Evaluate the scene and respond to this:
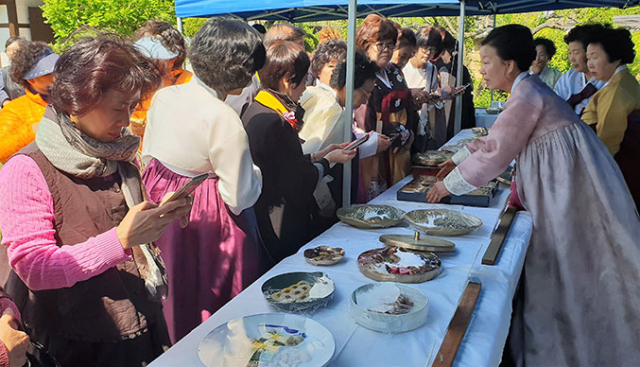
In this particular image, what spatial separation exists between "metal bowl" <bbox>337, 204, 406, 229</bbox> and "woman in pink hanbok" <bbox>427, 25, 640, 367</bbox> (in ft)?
1.17

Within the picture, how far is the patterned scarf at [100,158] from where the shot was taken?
1235 mm

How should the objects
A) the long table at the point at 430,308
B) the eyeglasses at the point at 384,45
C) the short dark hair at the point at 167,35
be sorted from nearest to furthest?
the long table at the point at 430,308 < the short dark hair at the point at 167,35 < the eyeglasses at the point at 384,45

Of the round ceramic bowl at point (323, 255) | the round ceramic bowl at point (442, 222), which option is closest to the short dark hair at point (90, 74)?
the round ceramic bowl at point (323, 255)

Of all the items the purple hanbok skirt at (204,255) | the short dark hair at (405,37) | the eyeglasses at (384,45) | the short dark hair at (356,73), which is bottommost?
the purple hanbok skirt at (204,255)

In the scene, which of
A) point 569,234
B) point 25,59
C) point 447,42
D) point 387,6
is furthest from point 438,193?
point 387,6

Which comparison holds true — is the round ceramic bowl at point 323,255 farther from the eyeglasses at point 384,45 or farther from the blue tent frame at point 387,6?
the blue tent frame at point 387,6

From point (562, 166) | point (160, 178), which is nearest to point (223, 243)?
point (160, 178)

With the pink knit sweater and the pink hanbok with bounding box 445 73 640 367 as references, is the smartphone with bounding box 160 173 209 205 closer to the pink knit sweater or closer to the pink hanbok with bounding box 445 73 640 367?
the pink knit sweater

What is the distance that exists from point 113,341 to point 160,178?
2.34ft

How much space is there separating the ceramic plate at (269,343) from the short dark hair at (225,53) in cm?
96

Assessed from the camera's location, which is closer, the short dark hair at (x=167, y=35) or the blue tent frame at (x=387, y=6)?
the short dark hair at (x=167, y=35)

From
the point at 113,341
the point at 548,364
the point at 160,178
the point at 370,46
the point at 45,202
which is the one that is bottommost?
the point at 548,364

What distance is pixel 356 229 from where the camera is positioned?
2.07m

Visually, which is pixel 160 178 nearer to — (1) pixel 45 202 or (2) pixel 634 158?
(1) pixel 45 202
